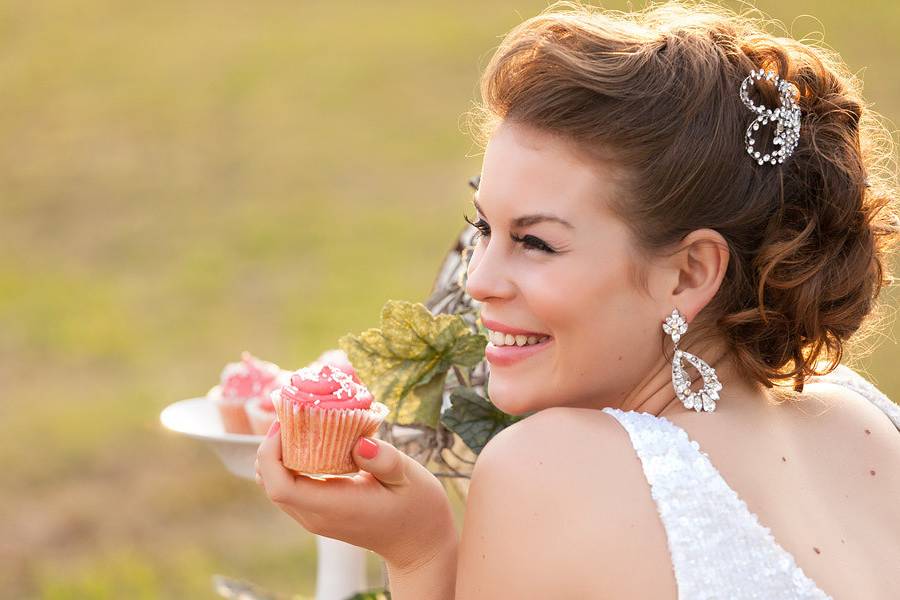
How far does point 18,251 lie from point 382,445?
11.9 metres

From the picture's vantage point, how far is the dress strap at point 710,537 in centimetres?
212

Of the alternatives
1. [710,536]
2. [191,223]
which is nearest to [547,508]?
[710,536]

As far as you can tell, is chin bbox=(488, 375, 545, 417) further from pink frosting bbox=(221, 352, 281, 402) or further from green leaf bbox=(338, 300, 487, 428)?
pink frosting bbox=(221, 352, 281, 402)

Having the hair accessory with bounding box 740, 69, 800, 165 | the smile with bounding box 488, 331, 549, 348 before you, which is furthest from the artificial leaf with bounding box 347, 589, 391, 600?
the hair accessory with bounding box 740, 69, 800, 165

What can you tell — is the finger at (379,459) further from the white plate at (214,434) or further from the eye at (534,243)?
the white plate at (214,434)

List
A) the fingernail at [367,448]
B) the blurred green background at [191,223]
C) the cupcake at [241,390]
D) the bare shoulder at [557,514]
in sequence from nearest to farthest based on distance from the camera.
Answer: the bare shoulder at [557,514], the fingernail at [367,448], the cupcake at [241,390], the blurred green background at [191,223]

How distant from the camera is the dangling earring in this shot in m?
2.39

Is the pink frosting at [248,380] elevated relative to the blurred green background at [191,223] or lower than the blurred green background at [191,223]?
elevated

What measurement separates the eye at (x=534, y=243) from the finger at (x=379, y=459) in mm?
481

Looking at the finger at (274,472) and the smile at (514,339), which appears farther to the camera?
the smile at (514,339)

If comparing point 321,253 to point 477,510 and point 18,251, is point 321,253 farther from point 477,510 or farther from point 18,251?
point 477,510

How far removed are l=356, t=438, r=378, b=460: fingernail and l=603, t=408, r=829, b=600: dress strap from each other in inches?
19.3

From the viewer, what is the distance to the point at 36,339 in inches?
432

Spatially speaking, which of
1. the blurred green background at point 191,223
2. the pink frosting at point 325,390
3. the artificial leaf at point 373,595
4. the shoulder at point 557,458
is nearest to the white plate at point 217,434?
the artificial leaf at point 373,595
